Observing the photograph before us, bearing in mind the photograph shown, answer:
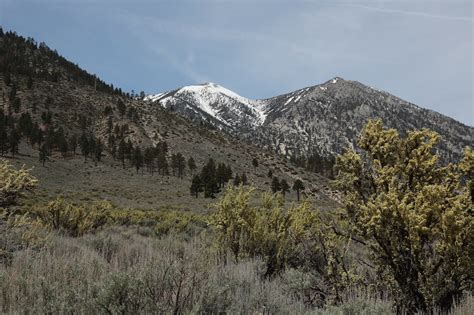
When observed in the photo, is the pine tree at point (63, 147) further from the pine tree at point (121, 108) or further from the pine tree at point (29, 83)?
the pine tree at point (29, 83)

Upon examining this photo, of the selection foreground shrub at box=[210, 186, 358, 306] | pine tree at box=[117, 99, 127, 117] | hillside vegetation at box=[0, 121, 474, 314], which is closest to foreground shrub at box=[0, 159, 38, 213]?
hillside vegetation at box=[0, 121, 474, 314]

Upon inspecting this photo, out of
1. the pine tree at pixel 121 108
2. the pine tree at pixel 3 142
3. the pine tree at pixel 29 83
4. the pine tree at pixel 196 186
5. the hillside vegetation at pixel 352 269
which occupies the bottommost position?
the pine tree at pixel 196 186

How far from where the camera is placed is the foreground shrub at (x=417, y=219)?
408cm

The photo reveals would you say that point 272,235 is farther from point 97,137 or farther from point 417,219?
point 97,137

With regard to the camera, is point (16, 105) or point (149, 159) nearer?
point (149, 159)

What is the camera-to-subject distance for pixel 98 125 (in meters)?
82.1

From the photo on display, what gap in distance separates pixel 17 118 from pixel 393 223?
82.4 meters

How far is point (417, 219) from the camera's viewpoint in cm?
398

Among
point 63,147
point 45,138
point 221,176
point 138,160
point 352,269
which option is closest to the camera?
point 352,269

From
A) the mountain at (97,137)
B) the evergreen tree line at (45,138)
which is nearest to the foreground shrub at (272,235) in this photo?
the mountain at (97,137)

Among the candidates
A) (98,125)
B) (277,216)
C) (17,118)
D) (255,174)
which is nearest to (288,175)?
(255,174)

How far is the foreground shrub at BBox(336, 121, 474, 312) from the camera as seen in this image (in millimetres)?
4082

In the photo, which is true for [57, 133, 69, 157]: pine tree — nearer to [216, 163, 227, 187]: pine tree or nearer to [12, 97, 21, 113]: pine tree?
[12, 97, 21, 113]: pine tree

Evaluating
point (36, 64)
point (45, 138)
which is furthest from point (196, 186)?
point (36, 64)
